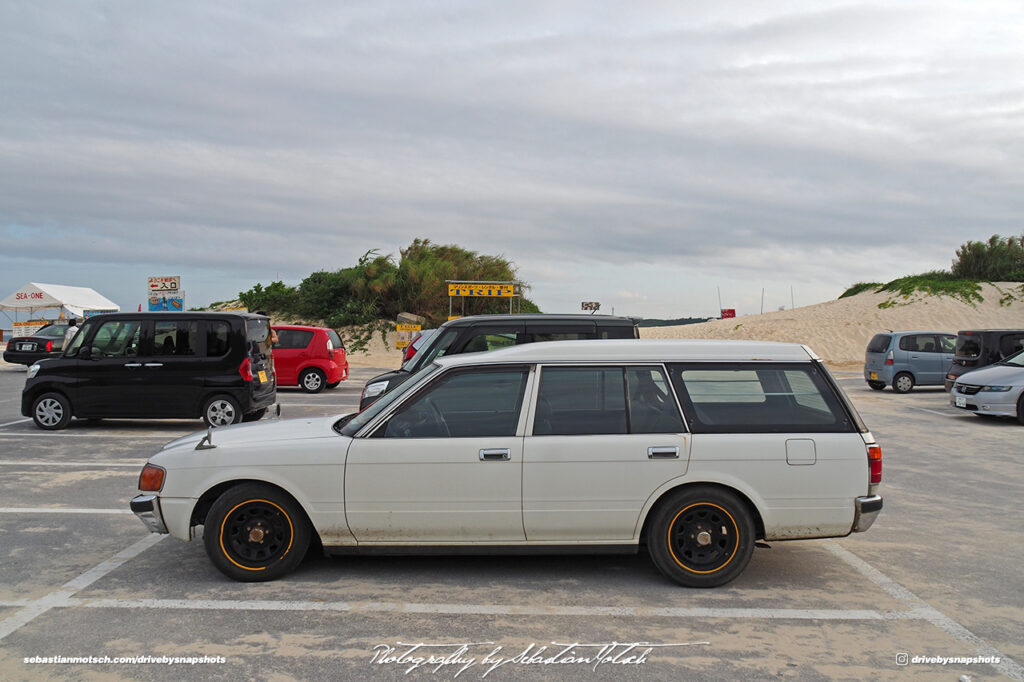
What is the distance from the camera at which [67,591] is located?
17.5 feet

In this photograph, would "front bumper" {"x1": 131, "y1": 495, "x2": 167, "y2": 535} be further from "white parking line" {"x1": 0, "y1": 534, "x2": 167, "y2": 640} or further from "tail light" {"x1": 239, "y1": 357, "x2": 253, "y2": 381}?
"tail light" {"x1": 239, "y1": 357, "x2": 253, "y2": 381}

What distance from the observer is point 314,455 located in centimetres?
541

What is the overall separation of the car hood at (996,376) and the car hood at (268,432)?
44.8ft

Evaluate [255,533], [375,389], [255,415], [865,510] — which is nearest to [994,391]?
[375,389]

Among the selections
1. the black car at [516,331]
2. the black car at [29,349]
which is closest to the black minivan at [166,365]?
the black car at [516,331]

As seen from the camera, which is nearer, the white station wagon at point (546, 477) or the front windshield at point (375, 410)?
the white station wagon at point (546, 477)

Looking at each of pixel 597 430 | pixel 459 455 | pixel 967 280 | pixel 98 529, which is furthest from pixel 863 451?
pixel 967 280

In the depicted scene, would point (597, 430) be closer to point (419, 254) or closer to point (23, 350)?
point (23, 350)

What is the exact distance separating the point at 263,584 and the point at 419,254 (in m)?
40.8

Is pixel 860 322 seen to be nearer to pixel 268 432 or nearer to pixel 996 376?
pixel 996 376

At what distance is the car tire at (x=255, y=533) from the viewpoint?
5402 millimetres

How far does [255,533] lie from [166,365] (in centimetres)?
775

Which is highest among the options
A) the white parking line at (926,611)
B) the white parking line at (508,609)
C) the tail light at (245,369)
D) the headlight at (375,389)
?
the tail light at (245,369)

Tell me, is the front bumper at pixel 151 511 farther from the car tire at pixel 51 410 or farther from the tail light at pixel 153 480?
the car tire at pixel 51 410
